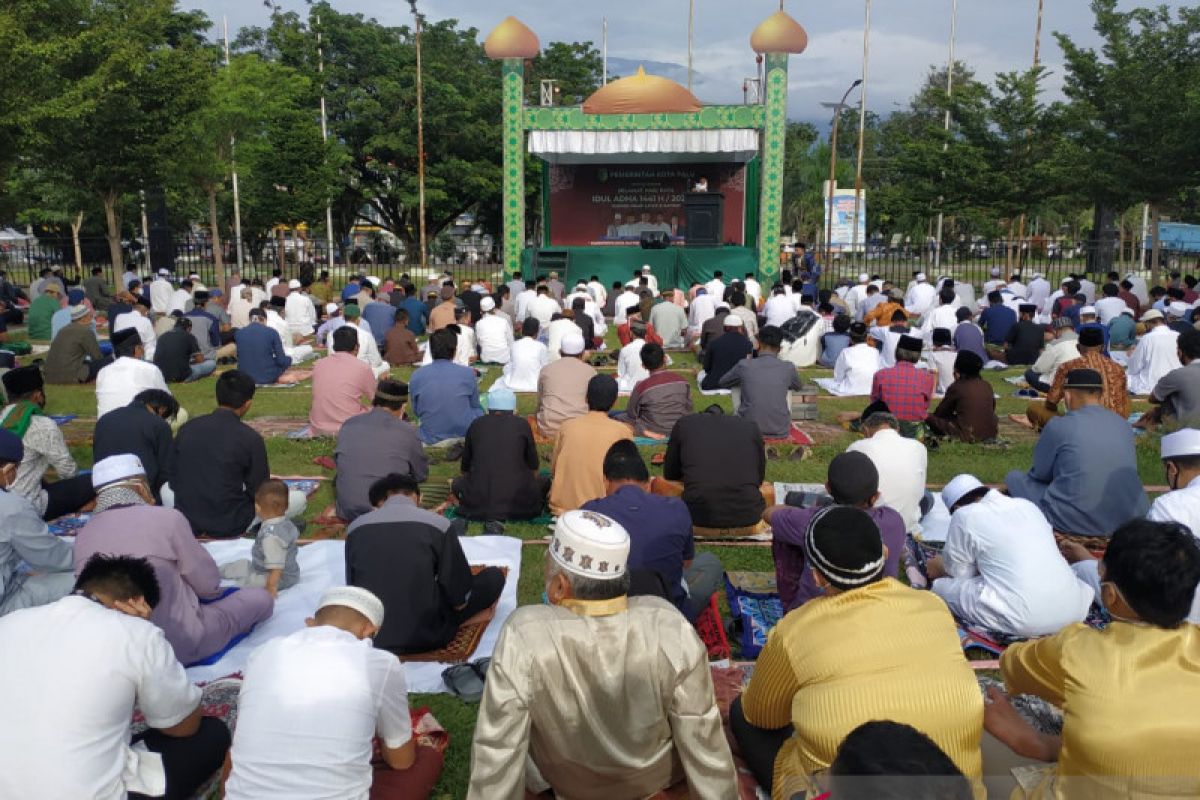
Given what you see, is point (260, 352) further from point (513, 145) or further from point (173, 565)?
point (513, 145)

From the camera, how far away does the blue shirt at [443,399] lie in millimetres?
7457

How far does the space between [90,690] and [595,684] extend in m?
1.38

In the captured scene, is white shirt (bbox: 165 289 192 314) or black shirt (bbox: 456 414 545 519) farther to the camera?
white shirt (bbox: 165 289 192 314)

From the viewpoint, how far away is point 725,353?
9.57 metres

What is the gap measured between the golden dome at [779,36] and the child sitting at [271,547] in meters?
17.6

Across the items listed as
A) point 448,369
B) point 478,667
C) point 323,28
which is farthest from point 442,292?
point 323,28

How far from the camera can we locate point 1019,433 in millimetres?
8430

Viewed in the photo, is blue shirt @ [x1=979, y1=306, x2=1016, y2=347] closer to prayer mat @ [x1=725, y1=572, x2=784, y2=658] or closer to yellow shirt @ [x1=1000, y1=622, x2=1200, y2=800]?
prayer mat @ [x1=725, y1=572, x2=784, y2=658]

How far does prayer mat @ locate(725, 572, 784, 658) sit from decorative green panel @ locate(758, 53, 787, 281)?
15.9 m

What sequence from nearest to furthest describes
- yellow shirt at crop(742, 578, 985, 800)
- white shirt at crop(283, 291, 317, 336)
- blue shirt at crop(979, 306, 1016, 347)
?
yellow shirt at crop(742, 578, 985, 800)
blue shirt at crop(979, 306, 1016, 347)
white shirt at crop(283, 291, 317, 336)

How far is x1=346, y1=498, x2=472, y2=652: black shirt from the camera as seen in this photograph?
3902mm

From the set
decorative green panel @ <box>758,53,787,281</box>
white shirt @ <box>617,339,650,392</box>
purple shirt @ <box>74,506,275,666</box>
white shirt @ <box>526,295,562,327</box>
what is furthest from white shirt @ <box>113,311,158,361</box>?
decorative green panel @ <box>758,53,787,281</box>

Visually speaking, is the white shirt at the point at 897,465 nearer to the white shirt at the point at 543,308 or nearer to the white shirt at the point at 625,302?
the white shirt at the point at 543,308

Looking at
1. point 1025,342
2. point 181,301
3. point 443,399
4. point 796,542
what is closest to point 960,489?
point 796,542
